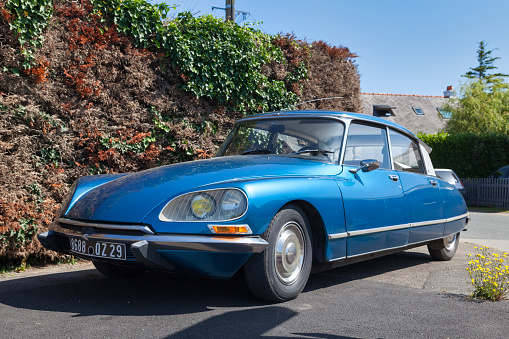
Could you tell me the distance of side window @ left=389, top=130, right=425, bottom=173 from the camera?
5819 mm

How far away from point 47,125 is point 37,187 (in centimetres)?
72

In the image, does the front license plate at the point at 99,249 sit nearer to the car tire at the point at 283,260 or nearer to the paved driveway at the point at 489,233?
the car tire at the point at 283,260

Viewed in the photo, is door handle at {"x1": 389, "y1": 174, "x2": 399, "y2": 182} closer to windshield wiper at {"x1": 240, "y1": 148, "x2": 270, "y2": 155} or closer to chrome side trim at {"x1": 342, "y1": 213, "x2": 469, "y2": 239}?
chrome side trim at {"x1": 342, "y1": 213, "x2": 469, "y2": 239}

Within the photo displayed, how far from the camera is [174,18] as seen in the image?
7469 millimetres

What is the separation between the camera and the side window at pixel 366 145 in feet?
16.7

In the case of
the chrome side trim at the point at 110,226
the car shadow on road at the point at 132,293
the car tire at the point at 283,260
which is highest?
the chrome side trim at the point at 110,226

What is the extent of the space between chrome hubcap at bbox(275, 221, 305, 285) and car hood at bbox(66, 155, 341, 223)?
17.7 inches

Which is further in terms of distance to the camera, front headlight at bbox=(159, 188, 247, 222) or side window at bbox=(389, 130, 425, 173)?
side window at bbox=(389, 130, 425, 173)

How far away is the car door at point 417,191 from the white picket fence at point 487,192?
14414mm

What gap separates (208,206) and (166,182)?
500 mm

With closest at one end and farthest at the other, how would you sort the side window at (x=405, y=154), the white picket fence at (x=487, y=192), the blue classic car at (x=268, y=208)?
1. the blue classic car at (x=268, y=208)
2. the side window at (x=405, y=154)
3. the white picket fence at (x=487, y=192)

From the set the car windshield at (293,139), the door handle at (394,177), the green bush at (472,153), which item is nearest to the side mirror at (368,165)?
the car windshield at (293,139)

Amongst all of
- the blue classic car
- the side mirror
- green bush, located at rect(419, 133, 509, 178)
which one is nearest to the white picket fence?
green bush, located at rect(419, 133, 509, 178)

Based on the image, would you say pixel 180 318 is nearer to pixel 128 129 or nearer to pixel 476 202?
pixel 128 129
